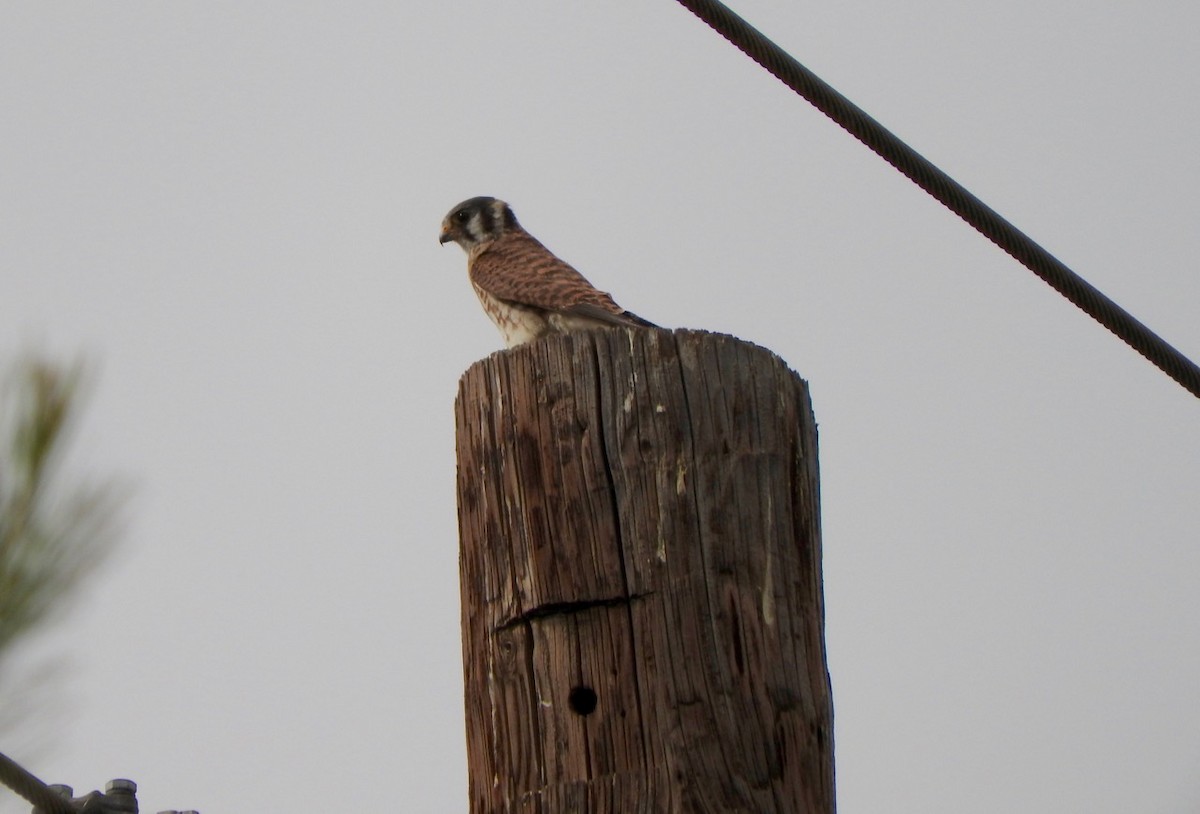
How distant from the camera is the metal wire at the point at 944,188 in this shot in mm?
2986

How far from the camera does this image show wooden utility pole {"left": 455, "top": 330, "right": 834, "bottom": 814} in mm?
1859

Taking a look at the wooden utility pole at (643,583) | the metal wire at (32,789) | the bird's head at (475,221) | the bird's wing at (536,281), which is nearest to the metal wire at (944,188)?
the wooden utility pole at (643,583)

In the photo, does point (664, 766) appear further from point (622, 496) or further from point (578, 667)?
point (622, 496)

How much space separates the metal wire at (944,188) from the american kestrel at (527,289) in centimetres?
156

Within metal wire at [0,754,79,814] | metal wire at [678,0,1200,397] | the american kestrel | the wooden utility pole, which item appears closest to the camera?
the wooden utility pole

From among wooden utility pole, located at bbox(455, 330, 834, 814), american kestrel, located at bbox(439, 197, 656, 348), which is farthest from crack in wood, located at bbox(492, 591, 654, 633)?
american kestrel, located at bbox(439, 197, 656, 348)

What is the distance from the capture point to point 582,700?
1.93 m

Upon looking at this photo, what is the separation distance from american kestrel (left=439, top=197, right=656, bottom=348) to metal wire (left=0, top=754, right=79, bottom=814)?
2.17m

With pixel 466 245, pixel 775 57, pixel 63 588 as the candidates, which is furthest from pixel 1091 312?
pixel 466 245

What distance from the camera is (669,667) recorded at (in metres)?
1.88

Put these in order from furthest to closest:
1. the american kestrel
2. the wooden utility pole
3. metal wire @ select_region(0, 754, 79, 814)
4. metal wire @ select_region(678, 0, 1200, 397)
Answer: the american kestrel < metal wire @ select_region(678, 0, 1200, 397) < metal wire @ select_region(0, 754, 79, 814) < the wooden utility pole

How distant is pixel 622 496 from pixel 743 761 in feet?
1.50

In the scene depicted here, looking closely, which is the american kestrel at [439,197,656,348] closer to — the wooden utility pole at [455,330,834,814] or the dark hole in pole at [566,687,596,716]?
the wooden utility pole at [455,330,834,814]

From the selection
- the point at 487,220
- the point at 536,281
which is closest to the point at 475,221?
the point at 487,220
